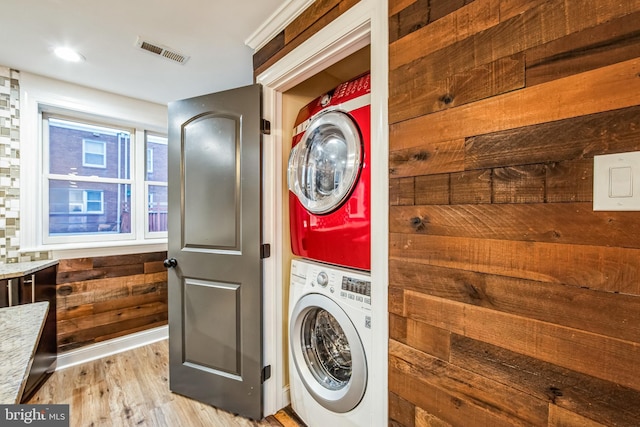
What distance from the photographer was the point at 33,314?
3.18 ft

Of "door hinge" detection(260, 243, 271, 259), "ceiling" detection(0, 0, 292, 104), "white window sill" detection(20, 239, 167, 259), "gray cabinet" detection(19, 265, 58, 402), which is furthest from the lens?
"white window sill" detection(20, 239, 167, 259)

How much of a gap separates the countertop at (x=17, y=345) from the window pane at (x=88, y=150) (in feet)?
6.13

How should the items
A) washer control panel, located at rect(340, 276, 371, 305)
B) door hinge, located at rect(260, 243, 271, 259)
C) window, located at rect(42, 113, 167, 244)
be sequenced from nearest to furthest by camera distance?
washer control panel, located at rect(340, 276, 371, 305) < door hinge, located at rect(260, 243, 271, 259) < window, located at rect(42, 113, 167, 244)

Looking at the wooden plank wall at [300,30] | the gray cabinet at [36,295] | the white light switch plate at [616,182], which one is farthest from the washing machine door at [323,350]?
the gray cabinet at [36,295]

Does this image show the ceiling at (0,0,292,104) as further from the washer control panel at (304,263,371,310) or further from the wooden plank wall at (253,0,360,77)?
the washer control panel at (304,263,371,310)

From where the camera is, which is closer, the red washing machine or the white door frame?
the white door frame

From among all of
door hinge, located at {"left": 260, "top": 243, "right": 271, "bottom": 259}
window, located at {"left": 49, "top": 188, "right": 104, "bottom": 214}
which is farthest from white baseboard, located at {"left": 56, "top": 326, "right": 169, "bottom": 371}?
door hinge, located at {"left": 260, "top": 243, "right": 271, "bottom": 259}

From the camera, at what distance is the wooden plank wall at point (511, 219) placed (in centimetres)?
61

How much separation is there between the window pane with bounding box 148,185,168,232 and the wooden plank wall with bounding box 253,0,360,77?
1.81 m

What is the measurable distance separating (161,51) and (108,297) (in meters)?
2.11

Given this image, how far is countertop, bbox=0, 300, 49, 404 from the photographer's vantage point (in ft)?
1.87

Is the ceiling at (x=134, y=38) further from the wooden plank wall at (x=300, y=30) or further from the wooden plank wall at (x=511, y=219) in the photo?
the wooden plank wall at (x=511, y=219)

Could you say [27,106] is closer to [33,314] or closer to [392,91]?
[33,314]

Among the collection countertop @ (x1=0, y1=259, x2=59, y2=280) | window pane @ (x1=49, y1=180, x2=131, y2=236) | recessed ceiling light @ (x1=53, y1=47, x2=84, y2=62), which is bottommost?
countertop @ (x1=0, y1=259, x2=59, y2=280)
